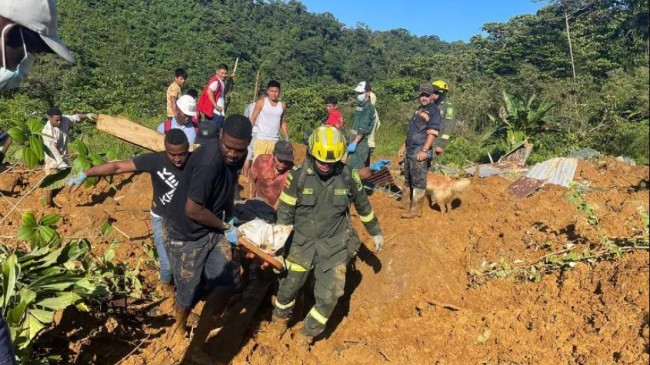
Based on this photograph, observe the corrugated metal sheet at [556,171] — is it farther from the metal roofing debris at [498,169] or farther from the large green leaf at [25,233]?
the large green leaf at [25,233]

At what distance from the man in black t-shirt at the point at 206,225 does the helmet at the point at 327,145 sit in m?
0.56

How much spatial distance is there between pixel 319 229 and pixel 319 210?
0.15 metres

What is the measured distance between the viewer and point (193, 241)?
3.71m

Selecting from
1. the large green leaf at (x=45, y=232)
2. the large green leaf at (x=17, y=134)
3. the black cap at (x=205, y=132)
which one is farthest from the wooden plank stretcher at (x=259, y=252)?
the black cap at (x=205, y=132)

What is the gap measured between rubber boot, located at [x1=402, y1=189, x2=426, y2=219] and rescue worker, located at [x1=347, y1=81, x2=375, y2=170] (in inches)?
51.2

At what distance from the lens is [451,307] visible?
4586mm

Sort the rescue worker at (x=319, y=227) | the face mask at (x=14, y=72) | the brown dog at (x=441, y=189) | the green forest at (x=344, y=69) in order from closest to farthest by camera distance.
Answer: the face mask at (x=14, y=72) < the rescue worker at (x=319, y=227) < the brown dog at (x=441, y=189) < the green forest at (x=344, y=69)

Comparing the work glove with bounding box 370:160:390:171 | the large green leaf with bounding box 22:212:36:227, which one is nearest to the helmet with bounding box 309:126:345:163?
the large green leaf with bounding box 22:212:36:227

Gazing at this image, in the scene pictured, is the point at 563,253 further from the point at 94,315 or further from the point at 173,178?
the point at 94,315

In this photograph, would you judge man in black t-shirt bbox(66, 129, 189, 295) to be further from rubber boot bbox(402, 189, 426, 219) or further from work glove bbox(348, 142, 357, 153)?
work glove bbox(348, 142, 357, 153)

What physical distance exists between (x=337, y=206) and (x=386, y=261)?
1432mm

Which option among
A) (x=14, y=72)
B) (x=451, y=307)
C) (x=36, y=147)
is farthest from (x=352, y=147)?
(x=14, y=72)

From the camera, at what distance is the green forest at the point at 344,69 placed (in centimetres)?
840

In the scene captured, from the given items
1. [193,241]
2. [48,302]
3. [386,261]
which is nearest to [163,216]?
[193,241]
